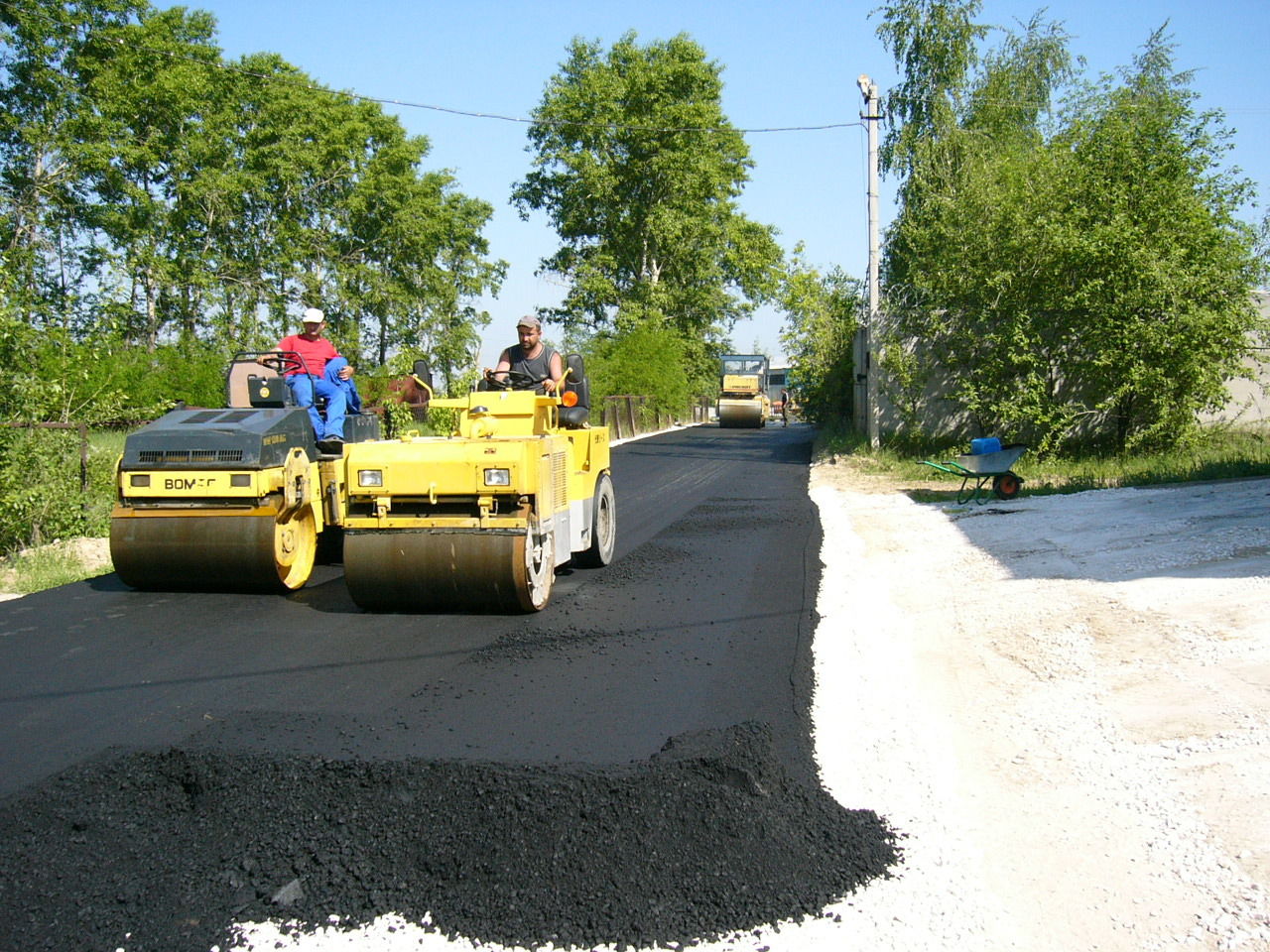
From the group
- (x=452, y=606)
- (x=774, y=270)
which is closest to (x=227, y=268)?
(x=774, y=270)

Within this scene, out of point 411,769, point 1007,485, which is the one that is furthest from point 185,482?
point 1007,485

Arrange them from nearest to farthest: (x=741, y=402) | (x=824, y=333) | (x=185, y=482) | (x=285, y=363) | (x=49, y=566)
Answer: (x=185, y=482)
(x=285, y=363)
(x=49, y=566)
(x=824, y=333)
(x=741, y=402)

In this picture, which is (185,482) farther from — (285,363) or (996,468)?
(996,468)

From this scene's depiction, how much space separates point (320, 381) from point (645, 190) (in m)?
44.2

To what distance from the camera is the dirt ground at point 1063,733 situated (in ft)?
12.9

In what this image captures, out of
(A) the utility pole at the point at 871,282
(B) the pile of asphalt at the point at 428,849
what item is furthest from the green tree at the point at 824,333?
(B) the pile of asphalt at the point at 428,849

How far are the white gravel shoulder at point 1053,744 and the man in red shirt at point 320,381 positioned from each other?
13.9ft

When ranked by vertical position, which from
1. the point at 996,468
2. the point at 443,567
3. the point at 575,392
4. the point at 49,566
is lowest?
the point at 49,566

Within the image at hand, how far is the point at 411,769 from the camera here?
193 inches

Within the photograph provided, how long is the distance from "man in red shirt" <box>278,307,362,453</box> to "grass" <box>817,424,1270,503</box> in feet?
28.2

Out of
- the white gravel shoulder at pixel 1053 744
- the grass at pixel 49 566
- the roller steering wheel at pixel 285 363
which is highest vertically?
the roller steering wheel at pixel 285 363

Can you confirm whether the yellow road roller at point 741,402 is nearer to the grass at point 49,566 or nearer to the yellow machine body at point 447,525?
the grass at point 49,566

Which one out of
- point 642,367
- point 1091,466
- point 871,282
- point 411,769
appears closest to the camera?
point 411,769

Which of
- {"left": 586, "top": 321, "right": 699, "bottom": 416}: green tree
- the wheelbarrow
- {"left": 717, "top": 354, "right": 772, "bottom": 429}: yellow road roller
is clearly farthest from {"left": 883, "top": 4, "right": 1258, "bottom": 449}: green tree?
{"left": 717, "top": 354, "right": 772, "bottom": 429}: yellow road roller
